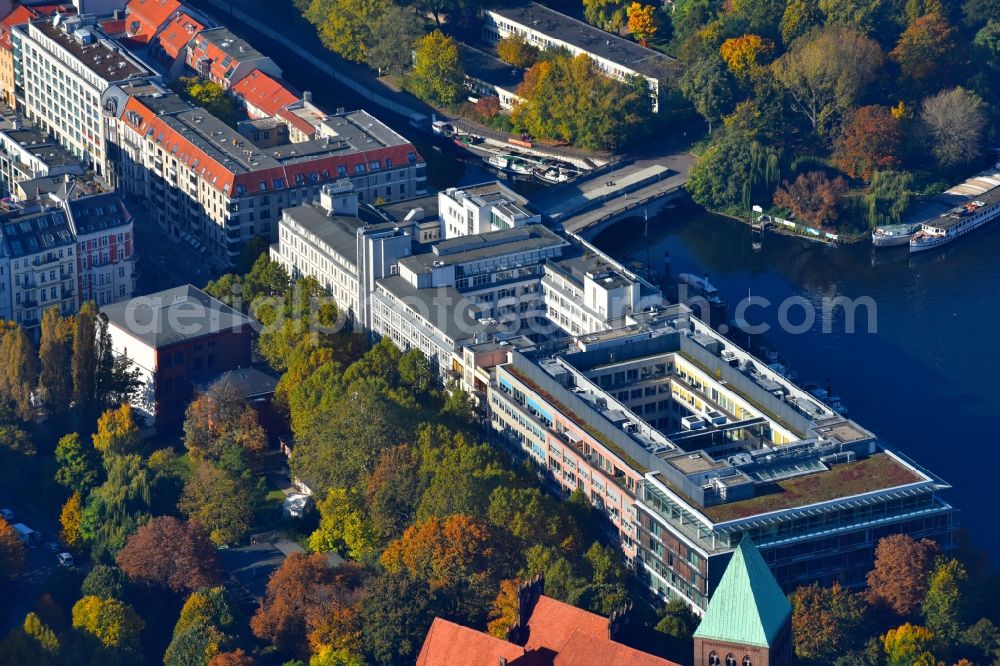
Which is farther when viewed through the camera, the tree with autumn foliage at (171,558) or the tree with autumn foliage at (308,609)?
the tree with autumn foliage at (171,558)

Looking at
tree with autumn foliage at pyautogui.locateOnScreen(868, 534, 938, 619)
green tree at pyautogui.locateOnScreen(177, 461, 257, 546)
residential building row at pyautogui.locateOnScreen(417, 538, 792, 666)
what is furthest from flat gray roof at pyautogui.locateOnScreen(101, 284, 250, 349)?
tree with autumn foliage at pyautogui.locateOnScreen(868, 534, 938, 619)

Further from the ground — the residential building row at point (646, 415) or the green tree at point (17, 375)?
the residential building row at point (646, 415)

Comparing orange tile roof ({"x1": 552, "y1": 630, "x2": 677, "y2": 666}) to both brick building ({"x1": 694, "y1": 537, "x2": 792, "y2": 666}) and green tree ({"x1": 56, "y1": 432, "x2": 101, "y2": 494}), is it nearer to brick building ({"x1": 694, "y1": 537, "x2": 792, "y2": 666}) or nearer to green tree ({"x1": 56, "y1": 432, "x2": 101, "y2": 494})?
brick building ({"x1": 694, "y1": 537, "x2": 792, "y2": 666})

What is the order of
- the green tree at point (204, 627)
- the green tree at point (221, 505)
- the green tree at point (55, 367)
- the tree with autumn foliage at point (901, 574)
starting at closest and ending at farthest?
the green tree at point (204, 627) < the tree with autumn foliage at point (901, 574) < the green tree at point (221, 505) < the green tree at point (55, 367)

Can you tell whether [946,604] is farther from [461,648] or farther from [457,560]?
[461,648]

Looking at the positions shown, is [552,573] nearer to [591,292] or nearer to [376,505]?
[376,505]

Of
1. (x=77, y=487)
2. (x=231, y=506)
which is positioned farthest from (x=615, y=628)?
(x=77, y=487)

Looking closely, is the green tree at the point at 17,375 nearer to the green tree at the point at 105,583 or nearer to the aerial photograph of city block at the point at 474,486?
the aerial photograph of city block at the point at 474,486

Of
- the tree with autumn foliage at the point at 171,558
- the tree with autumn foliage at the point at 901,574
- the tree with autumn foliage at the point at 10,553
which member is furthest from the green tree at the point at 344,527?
the tree with autumn foliage at the point at 901,574
